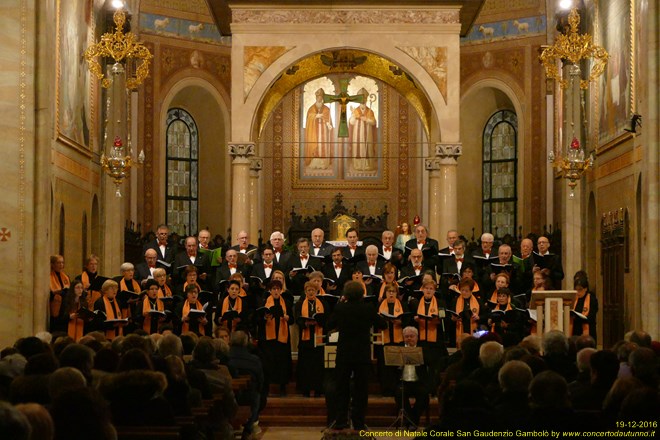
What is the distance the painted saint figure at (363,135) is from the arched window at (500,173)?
311 cm

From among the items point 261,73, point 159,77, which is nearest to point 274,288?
point 261,73

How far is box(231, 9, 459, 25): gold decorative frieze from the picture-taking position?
20234 mm

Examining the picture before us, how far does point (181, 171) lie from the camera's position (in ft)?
89.8

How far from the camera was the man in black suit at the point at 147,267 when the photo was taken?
16.2m

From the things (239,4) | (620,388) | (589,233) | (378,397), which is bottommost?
(378,397)

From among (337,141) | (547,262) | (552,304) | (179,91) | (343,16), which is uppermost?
(343,16)

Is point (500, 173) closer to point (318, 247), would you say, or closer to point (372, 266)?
point (318, 247)

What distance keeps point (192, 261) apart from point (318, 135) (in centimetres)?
1313

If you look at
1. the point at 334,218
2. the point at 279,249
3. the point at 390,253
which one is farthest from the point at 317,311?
the point at 334,218

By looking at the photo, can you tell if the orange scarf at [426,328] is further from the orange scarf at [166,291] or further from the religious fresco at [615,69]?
the religious fresco at [615,69]

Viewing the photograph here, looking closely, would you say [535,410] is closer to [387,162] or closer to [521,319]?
[521,319]

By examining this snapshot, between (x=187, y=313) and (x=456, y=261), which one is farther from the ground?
(x=456, y=261)

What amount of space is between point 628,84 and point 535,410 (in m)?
12.8

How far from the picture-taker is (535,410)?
6.67m
